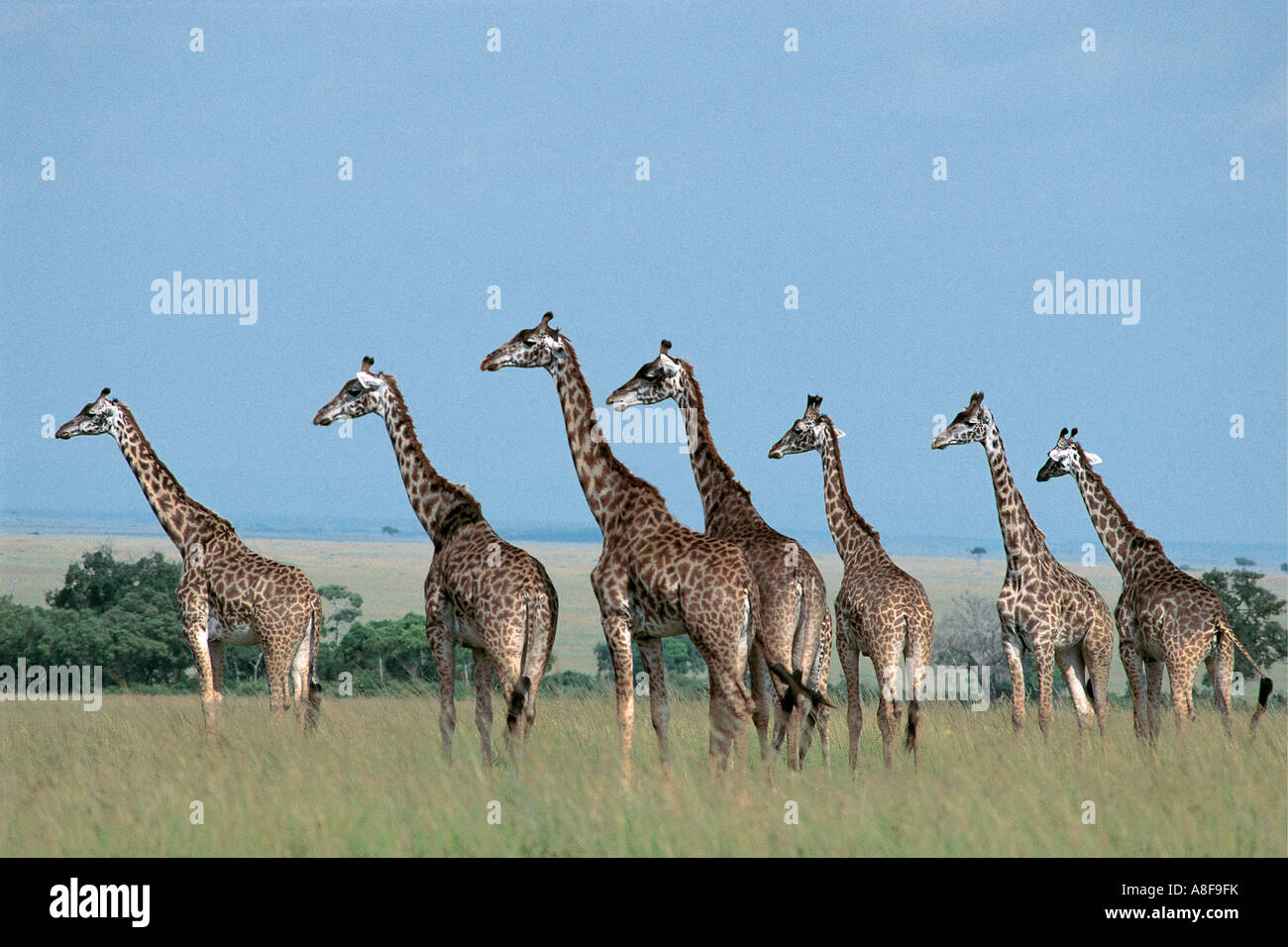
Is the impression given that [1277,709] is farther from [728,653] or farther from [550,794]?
[550,794]

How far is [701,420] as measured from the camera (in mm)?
13609

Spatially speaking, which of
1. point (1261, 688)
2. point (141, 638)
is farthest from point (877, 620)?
point (141, 638)

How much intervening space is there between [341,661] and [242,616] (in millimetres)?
13626

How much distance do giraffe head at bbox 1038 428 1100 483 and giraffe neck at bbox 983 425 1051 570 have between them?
1073 millimetres

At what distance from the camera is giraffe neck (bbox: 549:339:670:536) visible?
40.8 ft

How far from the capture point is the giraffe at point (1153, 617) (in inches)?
556

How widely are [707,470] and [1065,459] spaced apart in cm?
487

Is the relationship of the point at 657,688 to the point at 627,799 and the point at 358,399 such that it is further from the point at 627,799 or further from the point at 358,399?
the point at 358,399

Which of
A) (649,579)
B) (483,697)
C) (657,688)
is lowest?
(483,697)

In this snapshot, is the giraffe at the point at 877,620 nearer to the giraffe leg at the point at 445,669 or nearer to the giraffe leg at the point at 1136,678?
the giraffe leg at the point at 1136,678

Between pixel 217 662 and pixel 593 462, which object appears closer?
pixel 593 462

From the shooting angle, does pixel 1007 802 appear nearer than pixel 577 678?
Yes

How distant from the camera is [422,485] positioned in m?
13.9

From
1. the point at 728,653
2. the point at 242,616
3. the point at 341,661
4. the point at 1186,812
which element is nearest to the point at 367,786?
the point at 728,653
